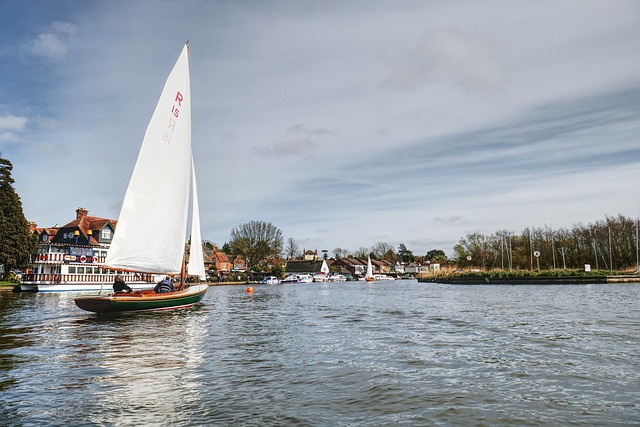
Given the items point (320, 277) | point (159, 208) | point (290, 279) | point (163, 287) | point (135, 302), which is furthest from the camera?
point (320, 277)

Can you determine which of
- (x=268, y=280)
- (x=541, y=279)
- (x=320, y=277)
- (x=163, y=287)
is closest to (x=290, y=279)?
(x=268, y=280)

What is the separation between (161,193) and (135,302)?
6.68 meters

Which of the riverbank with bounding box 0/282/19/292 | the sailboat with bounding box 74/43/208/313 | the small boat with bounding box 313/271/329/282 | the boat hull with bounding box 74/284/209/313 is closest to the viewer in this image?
the boat hull with bounding box 74/284/209/313

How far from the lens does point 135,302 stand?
86.0 ft

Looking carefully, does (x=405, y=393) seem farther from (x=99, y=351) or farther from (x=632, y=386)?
(x=99, y=351)

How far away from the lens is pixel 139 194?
1048 inches

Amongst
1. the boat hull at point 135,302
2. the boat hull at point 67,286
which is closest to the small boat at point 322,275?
the boat hull at point 67,286

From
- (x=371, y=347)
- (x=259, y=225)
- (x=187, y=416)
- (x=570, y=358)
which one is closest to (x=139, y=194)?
(x=371, y=347)

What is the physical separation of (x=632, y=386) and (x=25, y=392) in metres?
13.6

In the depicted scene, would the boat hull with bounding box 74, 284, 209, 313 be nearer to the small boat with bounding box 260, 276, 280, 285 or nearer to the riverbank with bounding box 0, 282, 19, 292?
the riverbank with bounding box 0, 282, 19, 292

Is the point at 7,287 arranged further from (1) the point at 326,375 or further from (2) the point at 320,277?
(2) the point at 320,277

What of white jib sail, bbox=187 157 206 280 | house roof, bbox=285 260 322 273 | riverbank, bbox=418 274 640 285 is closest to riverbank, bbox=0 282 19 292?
white jib sail, bbox=187 157 206 280

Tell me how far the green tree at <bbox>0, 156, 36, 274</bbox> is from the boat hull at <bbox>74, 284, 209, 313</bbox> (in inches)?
1850

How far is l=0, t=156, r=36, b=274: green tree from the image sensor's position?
63.2 metres
